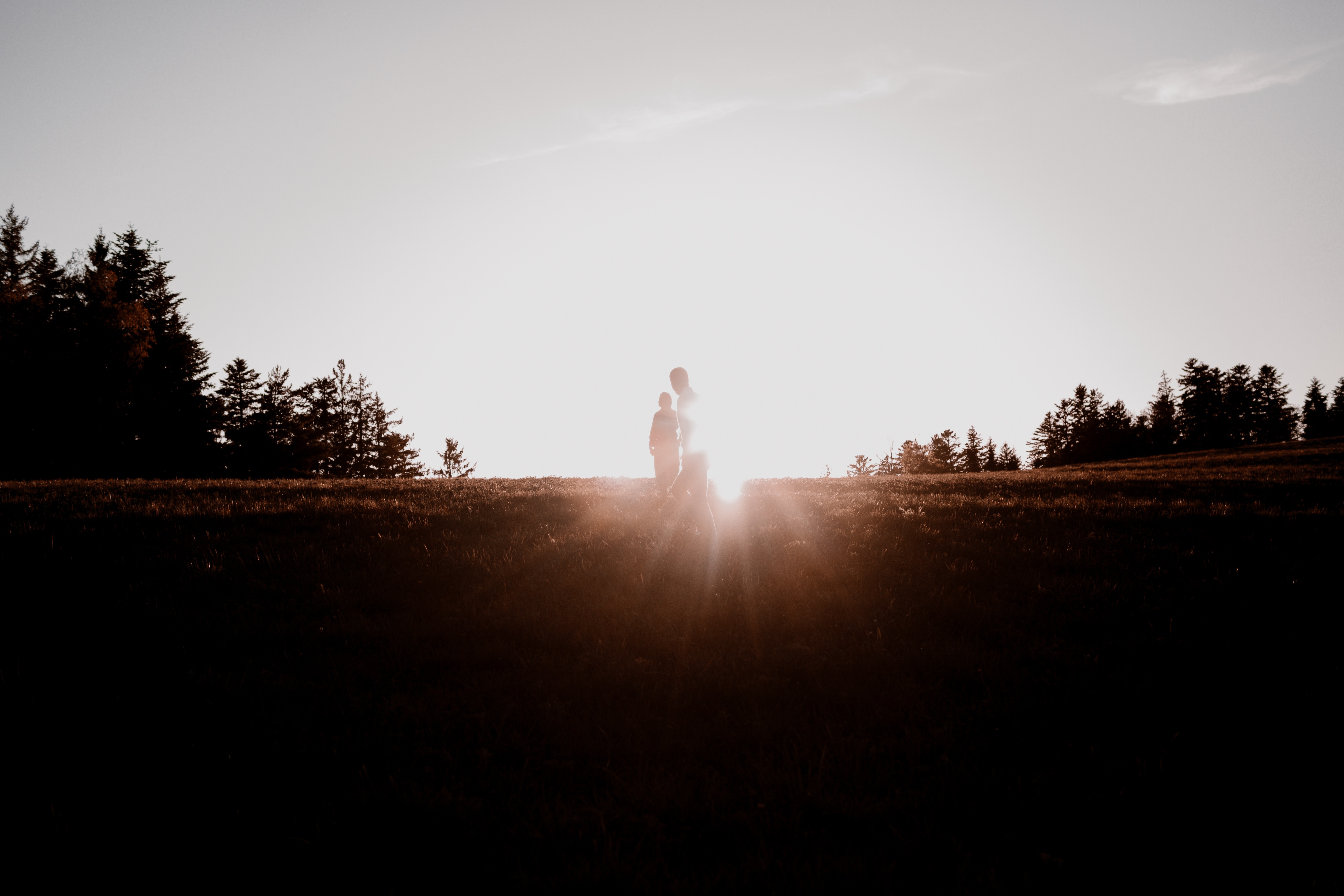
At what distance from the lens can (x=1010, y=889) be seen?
2.79 m

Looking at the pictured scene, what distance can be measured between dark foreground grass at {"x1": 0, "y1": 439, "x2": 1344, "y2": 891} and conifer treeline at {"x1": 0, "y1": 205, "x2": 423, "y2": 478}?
124 feet

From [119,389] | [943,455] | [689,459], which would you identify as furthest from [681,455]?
[943,455]

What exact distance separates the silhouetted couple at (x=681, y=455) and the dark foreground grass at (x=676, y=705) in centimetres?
110

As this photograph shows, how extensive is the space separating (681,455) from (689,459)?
0.25 meters

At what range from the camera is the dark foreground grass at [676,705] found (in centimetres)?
306

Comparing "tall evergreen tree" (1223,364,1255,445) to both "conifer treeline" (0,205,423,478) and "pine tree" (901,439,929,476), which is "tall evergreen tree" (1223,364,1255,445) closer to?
"pine tree" (901,439,929,476)

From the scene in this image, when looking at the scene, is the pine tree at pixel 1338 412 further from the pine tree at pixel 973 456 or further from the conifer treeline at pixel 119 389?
the conifer treeline at pixel 119 389

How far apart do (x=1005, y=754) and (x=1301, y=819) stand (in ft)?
4.70

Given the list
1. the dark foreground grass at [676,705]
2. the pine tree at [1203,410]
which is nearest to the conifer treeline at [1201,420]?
the pine tree at [1203,410]

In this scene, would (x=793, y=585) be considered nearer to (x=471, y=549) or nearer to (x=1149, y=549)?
(x=471, y=549)

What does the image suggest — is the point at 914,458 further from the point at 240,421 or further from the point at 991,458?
the point at 240,421

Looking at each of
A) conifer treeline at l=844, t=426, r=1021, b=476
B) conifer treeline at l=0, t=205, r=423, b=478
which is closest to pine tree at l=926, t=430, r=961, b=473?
conifer treeline at l=844, t=426, r=1021, b=476

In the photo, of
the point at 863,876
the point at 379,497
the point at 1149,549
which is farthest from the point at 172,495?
the point at 1149,549

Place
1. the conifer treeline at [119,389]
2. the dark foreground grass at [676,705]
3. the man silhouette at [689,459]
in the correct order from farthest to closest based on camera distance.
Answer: the conifer treeline at [119,389] → the man silhouette at [689,459] → the dark foreground grass at [676,705]
